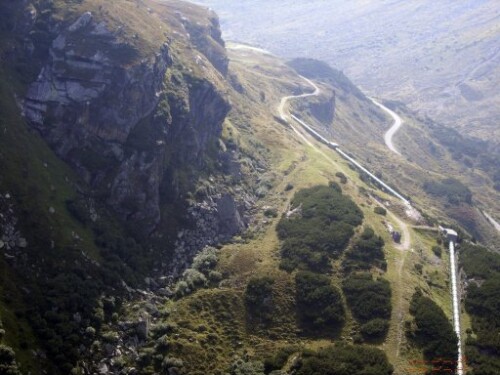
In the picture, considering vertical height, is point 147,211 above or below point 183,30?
below

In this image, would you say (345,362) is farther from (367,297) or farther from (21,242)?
(21,242)

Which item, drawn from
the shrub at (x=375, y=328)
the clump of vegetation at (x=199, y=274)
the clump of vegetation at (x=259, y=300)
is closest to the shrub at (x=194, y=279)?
the clump of vegetation at (x=199, y=274)

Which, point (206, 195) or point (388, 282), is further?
point (206, 195)

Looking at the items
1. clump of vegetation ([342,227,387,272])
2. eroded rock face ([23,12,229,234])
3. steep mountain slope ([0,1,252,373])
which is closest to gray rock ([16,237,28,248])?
steep mountain slope ([0,1,252,373])

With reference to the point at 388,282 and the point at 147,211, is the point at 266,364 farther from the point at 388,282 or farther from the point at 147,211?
the point at 147,211

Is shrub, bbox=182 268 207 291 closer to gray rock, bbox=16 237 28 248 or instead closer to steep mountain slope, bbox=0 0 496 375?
steep mountain slope, bbox=0 0 496 375

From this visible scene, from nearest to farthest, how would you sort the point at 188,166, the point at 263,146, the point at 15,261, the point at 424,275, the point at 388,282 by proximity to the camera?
the point at 15,261 → the point at 388,282 → the point at 424,275 → the point at 188,166 → the point at 263,146

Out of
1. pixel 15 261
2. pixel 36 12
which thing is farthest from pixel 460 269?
pixel 36 12
